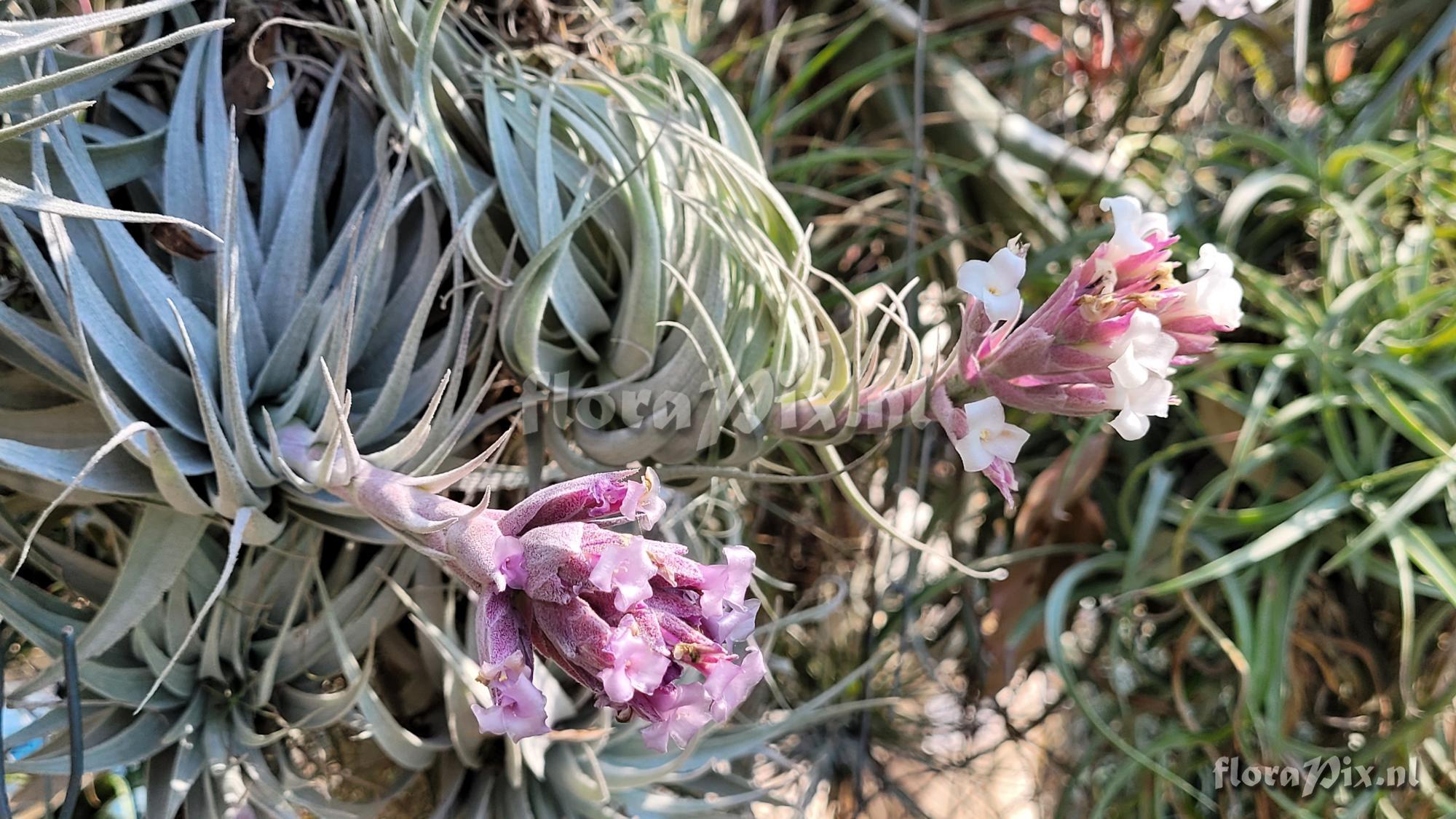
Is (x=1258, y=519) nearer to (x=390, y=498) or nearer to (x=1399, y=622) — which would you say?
(x=1399, y=622)

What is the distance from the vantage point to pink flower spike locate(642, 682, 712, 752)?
9.5 inches

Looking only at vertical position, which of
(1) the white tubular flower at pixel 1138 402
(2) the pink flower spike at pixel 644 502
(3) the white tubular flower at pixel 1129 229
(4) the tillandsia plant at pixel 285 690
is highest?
(3) the white tubular flower at pixel 1129 229

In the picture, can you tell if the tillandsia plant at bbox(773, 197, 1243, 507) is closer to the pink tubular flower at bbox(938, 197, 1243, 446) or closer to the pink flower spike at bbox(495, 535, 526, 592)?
the pink tubular flower at bbox(938, 197, 1243, 446)

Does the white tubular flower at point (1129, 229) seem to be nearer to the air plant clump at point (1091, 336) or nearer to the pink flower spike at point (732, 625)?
the air plant clump at point (1091, 336)

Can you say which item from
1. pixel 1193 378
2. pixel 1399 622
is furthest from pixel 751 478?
pixel 1399 622

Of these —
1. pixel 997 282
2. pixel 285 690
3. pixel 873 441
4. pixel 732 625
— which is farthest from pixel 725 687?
pixel 873 441

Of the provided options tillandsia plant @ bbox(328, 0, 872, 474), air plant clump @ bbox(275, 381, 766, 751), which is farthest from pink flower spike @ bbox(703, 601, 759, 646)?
tillandsia plant @ bbox(328, 0, 872, 474)

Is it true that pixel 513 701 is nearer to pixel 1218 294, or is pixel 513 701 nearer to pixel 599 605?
pixel 599 605

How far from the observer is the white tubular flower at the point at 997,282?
0.91 feet

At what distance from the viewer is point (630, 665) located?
0.73 ft

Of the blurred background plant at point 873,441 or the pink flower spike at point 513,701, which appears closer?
the pink flower spike at point 513,701

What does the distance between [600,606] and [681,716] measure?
0.14ft

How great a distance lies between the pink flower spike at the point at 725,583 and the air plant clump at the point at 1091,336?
8 cm

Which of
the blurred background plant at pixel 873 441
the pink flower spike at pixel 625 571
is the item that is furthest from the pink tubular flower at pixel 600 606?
the blurred background plant at pixel 873 441
